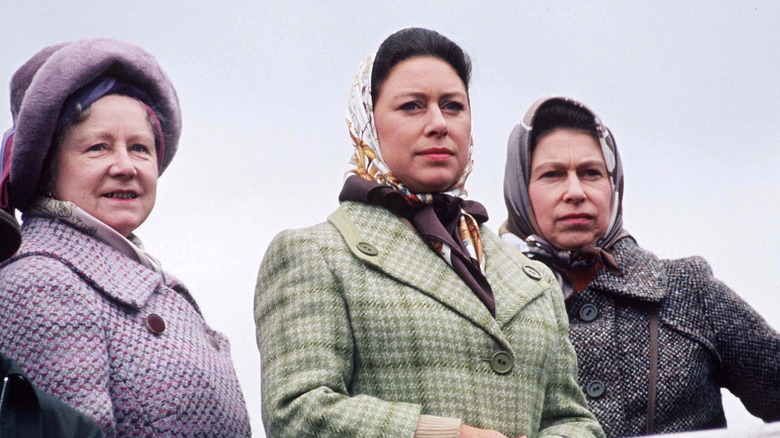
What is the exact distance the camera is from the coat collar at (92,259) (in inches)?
143

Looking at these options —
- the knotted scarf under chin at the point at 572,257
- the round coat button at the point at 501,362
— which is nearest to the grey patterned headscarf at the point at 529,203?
the knotted scarf under chin at the point at 572,257

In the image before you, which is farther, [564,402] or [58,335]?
[564,402]

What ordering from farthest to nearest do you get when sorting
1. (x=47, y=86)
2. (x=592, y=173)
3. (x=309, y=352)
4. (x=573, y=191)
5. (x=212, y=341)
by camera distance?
(x=592, y=173), (x=573, y=191), (x=212, y=341), (x=47, y=86), (x=309, y=352)

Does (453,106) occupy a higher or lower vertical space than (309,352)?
higher

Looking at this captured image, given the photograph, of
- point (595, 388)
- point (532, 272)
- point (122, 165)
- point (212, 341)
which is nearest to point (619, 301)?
point (595, 388)

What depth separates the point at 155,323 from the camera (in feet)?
12.1

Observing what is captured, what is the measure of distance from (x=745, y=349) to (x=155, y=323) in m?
2.07

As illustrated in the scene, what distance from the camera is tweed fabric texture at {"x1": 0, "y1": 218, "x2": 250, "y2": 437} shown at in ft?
11.1

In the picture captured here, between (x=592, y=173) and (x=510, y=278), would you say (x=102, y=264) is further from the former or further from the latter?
(x=592, y=173)

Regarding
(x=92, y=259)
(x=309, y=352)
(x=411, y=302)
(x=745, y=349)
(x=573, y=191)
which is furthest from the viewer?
(x=573, y=191)

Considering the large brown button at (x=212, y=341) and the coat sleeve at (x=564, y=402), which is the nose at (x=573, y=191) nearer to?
the coat sleeve at (x=564, y=402)

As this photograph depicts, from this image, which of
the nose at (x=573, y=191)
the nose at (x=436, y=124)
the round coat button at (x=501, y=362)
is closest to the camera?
the round coat button at (x=501, y=362)

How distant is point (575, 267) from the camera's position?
4.61 meters

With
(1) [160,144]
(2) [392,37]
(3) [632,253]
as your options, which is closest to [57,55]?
(1) [160,144]
